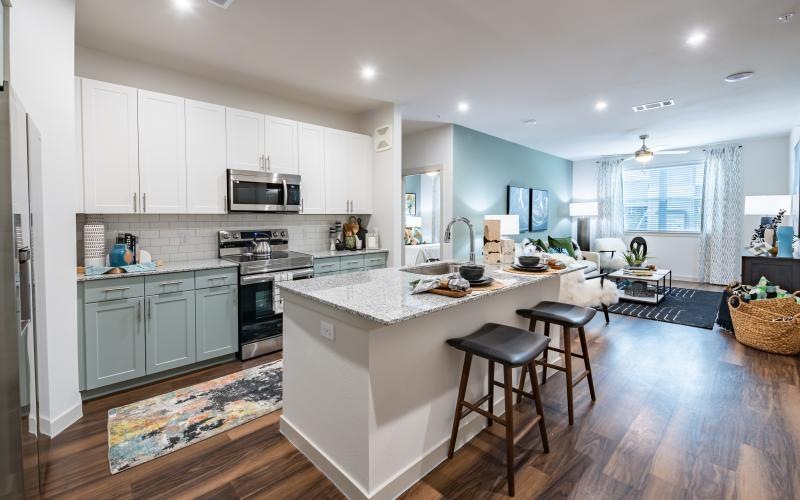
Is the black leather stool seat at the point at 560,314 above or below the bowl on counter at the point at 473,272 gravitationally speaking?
below

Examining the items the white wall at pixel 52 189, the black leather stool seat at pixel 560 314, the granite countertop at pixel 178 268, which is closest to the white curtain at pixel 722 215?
the black leather stool seat at pixel 560 314

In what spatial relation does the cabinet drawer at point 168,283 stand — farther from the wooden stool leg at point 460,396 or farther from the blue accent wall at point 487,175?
the blue accent wall at point 487,175

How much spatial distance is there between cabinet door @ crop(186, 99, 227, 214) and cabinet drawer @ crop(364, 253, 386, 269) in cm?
165

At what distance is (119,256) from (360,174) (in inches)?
105

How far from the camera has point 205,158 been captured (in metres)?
3.52

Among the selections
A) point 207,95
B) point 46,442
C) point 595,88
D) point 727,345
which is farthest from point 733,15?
point 46,442

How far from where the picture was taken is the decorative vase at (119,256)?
9.85 feet

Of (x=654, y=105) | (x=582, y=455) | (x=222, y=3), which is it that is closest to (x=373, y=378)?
(x=582, y=455)

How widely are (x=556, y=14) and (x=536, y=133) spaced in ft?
12.4

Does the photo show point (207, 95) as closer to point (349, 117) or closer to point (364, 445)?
point (349, 117)

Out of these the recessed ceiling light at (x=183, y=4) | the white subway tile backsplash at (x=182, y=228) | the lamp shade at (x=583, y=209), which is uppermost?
the recessed ceiling light at (x=183, y=4)

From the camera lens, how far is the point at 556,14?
8.61 ft

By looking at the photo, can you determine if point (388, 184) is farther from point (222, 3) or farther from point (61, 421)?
point (61, 421)

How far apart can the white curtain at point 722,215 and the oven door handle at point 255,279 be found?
7879mm
